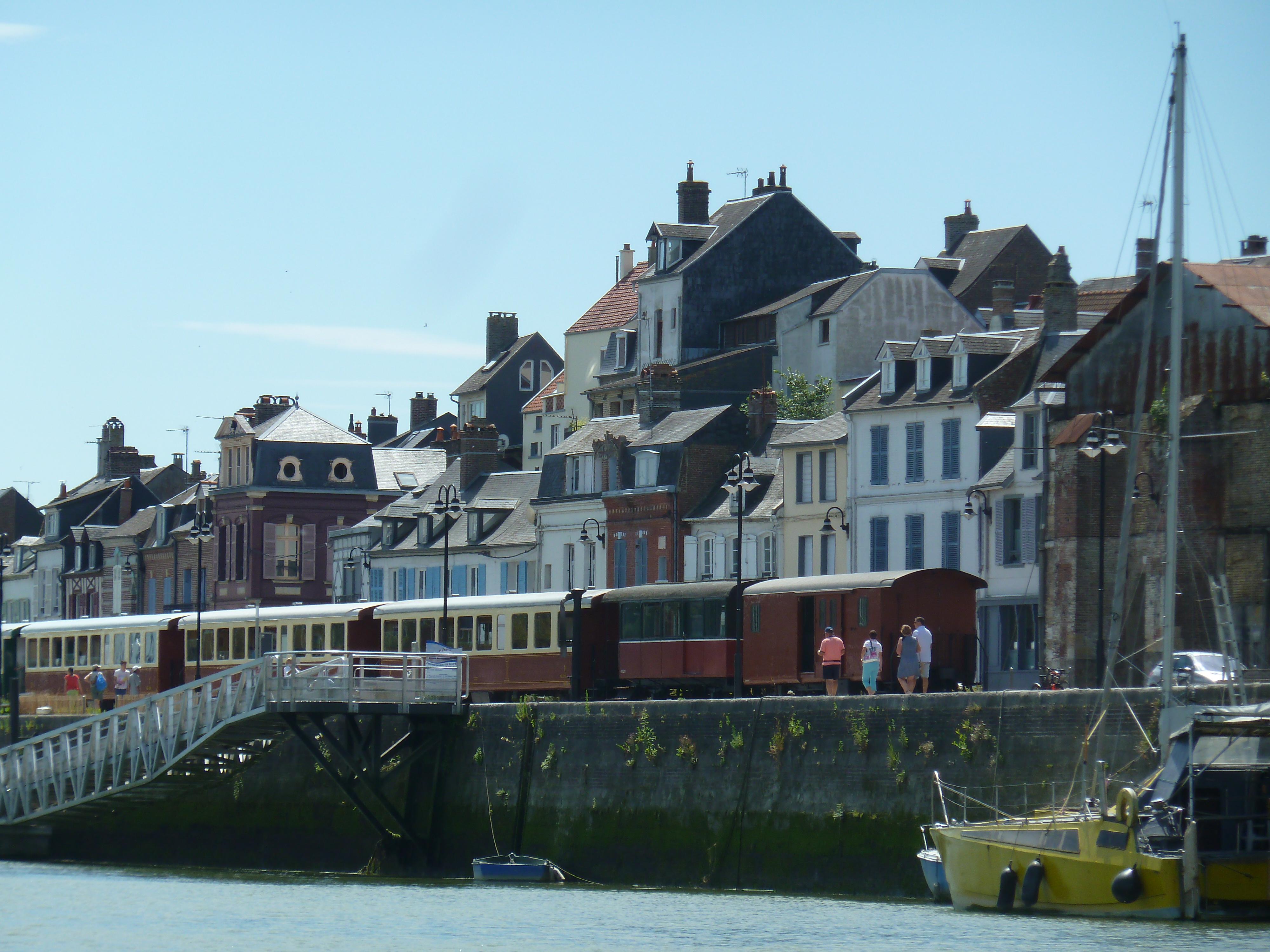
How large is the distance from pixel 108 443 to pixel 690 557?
5452 cm

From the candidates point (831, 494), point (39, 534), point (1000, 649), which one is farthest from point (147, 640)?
point (39, 534)

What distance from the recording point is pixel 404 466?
9044 cm

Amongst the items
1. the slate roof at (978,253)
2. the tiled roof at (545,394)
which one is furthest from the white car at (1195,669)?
the tiled roof at (545,394)

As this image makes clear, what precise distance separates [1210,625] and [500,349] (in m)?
65.8

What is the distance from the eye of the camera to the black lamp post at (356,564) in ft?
266

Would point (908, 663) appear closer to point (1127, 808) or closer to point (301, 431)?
point (1127, 808)

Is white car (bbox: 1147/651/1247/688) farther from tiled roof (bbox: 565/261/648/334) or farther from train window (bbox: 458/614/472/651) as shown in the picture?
tiled roof (bbox: 565/261/648/334)

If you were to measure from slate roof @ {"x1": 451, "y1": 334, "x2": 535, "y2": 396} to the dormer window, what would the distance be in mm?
45470

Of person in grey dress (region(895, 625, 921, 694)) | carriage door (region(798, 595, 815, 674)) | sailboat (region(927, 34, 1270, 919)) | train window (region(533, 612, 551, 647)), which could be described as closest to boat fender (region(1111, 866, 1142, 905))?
sailboat (region(927, 34, 1270, 919))

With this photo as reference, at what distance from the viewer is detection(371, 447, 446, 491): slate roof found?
8912 centimetres

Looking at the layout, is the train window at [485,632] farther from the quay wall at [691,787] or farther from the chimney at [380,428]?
the chimney at [380,428]

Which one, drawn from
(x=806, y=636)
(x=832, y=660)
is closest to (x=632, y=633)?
(x=806, y=636)

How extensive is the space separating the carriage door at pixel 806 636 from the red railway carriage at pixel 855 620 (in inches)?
0.5

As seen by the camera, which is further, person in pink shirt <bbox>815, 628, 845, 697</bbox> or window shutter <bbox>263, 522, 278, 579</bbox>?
window shutter <bbox>263, 522, 278, 579</bbox>
